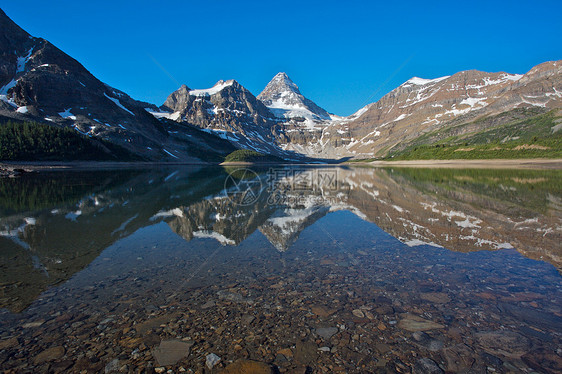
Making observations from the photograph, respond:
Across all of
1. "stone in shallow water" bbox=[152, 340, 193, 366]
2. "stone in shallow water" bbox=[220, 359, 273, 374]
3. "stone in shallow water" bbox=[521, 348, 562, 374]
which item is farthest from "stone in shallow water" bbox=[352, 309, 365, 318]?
"stone in shallow water" bbox=[152, 340, 193, 366]

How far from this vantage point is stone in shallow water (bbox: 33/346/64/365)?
15.9 ft

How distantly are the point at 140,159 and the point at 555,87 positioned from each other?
261086mm

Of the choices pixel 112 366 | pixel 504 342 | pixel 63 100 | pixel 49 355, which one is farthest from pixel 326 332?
pixel 63 100

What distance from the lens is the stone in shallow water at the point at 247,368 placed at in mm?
4648

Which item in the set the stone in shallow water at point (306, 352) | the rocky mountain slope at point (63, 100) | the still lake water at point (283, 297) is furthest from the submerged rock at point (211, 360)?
the rocky mountain slope at point (63, 100)

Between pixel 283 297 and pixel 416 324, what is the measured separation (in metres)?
3.15

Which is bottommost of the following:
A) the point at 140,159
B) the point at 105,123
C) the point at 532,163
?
the point at 532,163

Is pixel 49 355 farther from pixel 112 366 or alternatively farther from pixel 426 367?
pixel 426 367

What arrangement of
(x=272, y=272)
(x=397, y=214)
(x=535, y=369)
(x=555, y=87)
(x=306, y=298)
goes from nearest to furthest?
(x=535, y=369) < (x=306, y=298) < (x=272, y=272) < (x=397, y=214) < (x=555, y=87)

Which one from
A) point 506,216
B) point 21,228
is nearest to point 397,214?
point 506,216

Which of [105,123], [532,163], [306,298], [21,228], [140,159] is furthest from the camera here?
[105,123]

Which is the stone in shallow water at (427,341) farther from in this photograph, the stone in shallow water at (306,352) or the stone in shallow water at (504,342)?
the stone in shallow water at (306,352)

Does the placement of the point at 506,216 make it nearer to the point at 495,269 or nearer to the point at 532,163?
the point at 495,269

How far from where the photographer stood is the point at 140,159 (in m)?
134
